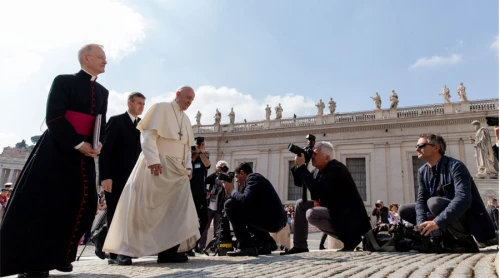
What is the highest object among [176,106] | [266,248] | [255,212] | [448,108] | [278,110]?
[278,110]

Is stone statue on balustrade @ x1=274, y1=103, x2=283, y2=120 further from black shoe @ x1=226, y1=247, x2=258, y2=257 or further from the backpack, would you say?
black shoe @ x1=226, y1=247, x2=258, y2=257

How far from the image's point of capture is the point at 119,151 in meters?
4.68

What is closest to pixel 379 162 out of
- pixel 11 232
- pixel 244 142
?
pixel 244 142

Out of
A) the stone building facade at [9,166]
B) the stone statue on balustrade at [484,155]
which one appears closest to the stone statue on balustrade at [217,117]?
the stone statue on balustrade at [484,155]

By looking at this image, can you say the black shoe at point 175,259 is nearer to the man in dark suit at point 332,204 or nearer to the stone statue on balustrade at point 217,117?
the man in dark suit at point 332,204

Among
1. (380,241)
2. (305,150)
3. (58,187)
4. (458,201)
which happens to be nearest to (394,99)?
(305,150)

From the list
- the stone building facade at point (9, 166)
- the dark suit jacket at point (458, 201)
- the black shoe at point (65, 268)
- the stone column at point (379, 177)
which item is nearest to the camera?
the black shoe at point (65, 268)

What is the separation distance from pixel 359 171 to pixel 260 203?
22872 millimetres

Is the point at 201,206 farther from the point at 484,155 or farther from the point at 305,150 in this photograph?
the point at 484,155

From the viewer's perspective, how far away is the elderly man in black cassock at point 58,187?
2.78 meters

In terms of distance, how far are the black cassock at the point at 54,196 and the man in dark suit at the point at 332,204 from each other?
9.31 ft

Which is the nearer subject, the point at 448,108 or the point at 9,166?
the point at 448,108

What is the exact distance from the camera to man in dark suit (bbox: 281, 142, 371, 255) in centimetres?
480

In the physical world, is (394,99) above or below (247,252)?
above
